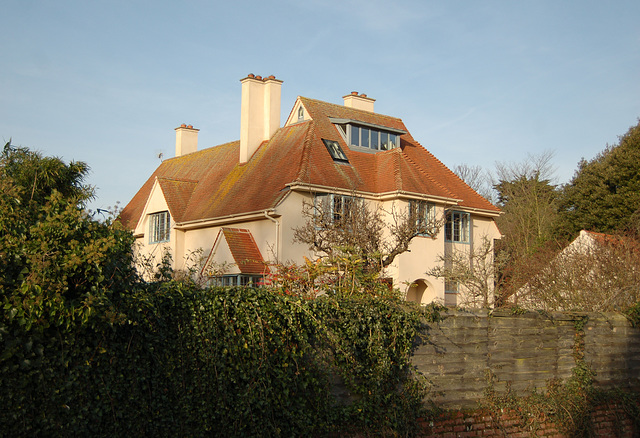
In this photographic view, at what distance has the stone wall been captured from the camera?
10031 millimetres

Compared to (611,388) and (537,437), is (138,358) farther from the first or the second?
(611,388)

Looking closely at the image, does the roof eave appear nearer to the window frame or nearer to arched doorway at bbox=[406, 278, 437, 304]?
arched doorway at bbox=[406, 278, 437, 304]

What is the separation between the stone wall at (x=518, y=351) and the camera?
10031mm

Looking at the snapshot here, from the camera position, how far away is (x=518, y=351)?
11.0m

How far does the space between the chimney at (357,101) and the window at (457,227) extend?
779 centimetres

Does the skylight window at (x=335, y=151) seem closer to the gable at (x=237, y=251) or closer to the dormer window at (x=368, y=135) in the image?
the dormer window at (x=368, y=135)

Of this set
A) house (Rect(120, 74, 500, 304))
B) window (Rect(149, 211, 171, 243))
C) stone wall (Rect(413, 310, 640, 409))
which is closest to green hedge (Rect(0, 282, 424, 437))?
stone wall (Rect(413, 310, 640, 409))

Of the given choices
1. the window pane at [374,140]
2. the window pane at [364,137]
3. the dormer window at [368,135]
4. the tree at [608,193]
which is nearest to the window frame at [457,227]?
the dormer window at [368,135]

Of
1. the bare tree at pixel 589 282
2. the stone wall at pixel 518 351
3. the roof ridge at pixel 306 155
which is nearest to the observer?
the stone wall at pixel 518 351

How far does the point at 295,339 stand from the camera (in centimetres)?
815

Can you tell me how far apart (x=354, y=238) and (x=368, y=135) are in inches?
539

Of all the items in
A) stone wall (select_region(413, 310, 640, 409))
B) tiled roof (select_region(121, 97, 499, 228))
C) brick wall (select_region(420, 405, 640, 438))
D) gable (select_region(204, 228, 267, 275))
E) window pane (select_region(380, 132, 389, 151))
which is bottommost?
Result: brick wall (select_region(420, 405, 640, 438))

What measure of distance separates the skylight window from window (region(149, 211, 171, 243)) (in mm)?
7839

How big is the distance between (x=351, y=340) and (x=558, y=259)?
1216cm
